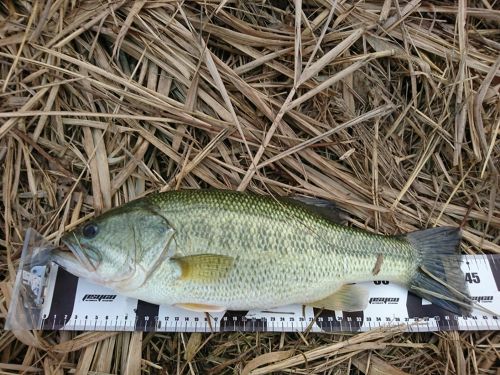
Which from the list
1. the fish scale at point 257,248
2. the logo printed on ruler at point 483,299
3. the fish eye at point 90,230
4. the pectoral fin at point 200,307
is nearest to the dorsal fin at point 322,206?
the fish scale at point 257,248

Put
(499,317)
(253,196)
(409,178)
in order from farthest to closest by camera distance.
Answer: (409,178) < (499,317) < (253,196)

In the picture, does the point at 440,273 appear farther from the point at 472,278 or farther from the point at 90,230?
the point at 90,230

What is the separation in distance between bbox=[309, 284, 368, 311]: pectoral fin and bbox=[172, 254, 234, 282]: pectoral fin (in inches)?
29.3

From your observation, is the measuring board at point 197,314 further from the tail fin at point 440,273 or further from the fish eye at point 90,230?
the fish eye at point 90,230

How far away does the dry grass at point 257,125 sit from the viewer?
3.05 metres

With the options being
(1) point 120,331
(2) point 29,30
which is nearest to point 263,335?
(1) point 120,331

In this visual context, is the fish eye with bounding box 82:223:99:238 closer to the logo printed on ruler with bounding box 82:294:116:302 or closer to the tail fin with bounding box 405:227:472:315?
the logo printed on ruler with bounding box 82:294:116:302

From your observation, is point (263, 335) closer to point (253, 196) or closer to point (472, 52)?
point (253, 196)

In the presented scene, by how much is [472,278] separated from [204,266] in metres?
2.08

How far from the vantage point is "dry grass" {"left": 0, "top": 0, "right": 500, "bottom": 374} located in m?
3.05

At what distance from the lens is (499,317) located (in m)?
3.10

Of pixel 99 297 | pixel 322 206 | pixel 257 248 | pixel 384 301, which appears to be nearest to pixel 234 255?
pixel 257 248

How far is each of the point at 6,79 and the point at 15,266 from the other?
1355 millimetres

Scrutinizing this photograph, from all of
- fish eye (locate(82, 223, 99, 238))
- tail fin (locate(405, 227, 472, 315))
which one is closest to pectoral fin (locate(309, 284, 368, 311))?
tail fin (locate(405, 227, 472, 315))
